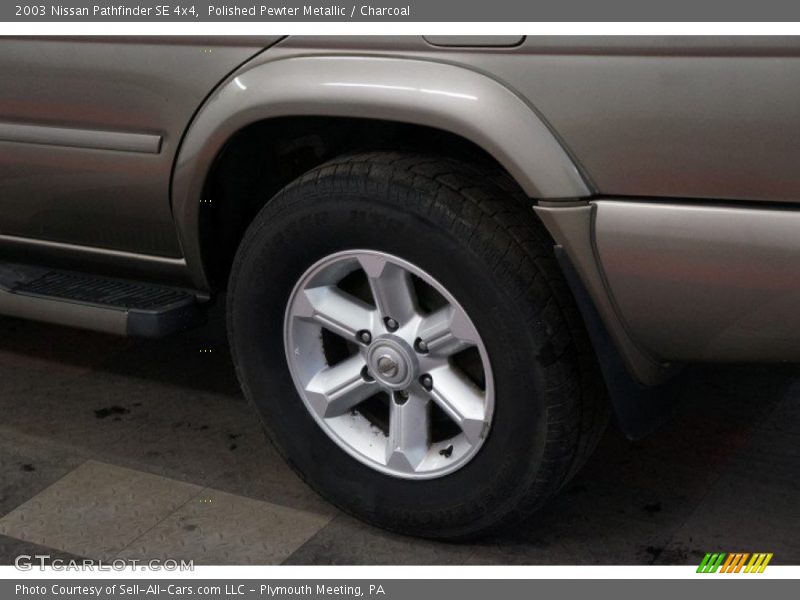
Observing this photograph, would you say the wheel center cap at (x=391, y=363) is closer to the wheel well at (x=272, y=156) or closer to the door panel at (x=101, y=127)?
the wheel well at (x=272, y=156)

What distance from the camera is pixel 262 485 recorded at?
9.96 ft

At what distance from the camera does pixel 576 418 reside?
255cm

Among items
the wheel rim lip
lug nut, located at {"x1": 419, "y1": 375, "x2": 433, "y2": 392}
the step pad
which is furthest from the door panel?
lug nut, located at {"x1": 419, "y1": 375, "x2": 433, "y2": 392}

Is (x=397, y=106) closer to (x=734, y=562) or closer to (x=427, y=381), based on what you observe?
(x=427, y=381)

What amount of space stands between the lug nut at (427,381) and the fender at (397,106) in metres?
0.49

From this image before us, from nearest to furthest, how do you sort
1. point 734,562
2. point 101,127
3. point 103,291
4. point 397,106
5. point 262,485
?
point 397,106 → point 734,562 → point 101,127 → point 262,485 → point 103,291

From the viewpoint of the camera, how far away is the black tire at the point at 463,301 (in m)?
2.48

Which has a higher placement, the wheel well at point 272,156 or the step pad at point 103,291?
the wheel well at point 272,156

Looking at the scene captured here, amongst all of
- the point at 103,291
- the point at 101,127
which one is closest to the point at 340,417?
the point at 103,291

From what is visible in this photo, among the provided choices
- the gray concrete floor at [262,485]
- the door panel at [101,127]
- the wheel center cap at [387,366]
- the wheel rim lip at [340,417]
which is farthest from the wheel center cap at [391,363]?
the door panel at [101,127]

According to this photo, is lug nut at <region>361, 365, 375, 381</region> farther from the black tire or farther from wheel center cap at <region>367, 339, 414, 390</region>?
the black tire

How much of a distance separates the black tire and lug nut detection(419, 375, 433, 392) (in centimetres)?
17

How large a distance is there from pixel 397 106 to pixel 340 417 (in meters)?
0.76

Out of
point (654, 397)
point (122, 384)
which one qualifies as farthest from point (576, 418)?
point (122, 384)
